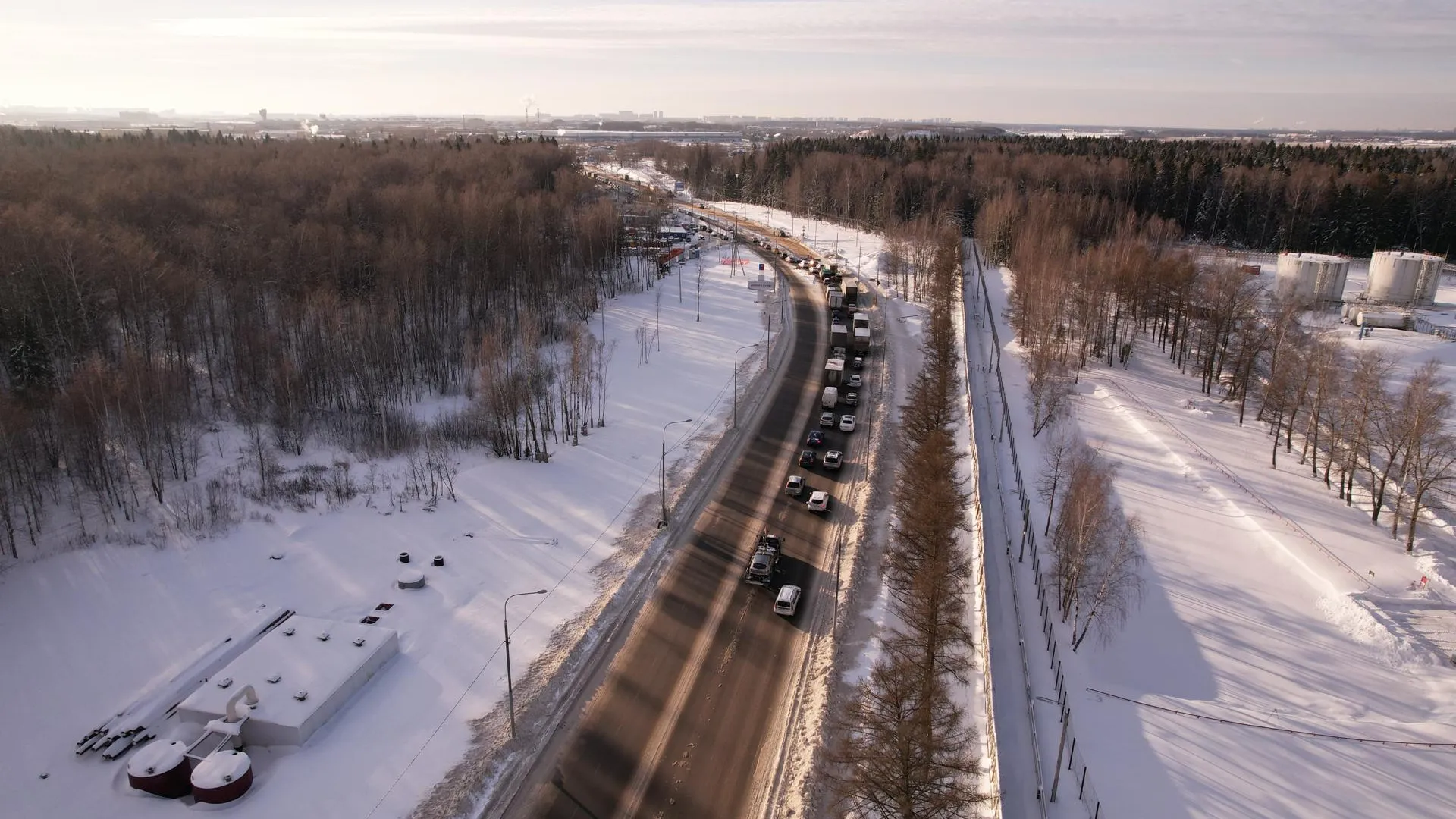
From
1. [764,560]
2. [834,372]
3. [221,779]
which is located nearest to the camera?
[221,779]

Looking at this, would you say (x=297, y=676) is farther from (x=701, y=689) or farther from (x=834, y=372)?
(x=834, y=372)

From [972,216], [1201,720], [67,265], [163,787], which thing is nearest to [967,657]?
[1201,720]

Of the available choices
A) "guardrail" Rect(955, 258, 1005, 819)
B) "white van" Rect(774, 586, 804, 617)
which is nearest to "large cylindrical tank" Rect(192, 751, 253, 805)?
"white van" Rect(774, 586, 804, 617)

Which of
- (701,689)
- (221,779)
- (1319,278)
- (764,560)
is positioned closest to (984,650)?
(701,689)

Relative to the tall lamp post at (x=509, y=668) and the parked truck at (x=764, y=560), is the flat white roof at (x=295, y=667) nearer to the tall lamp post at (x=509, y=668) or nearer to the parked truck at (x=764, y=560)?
the tall lamp post at (x=509, y=668)

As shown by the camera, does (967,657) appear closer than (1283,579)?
Yes

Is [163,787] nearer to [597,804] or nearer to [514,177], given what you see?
[597,804]
